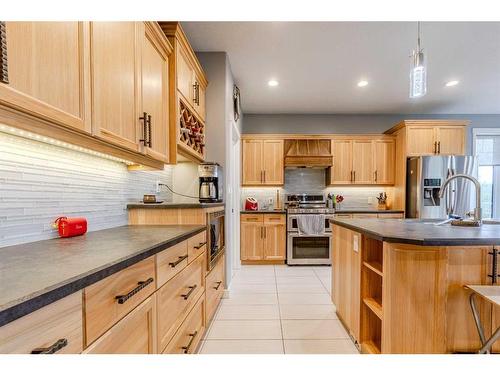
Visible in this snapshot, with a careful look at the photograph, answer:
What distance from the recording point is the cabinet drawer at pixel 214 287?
7.29 ft

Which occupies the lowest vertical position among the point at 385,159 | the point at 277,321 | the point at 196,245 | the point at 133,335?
the point at 277,321

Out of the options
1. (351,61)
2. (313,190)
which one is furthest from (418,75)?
(313,190)

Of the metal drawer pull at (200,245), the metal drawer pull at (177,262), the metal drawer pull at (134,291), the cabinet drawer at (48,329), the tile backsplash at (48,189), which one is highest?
the tile backsplash at (48,189)

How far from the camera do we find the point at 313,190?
5184 mm

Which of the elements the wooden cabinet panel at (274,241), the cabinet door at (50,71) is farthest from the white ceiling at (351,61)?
the wooden cabinet panel at (274,241)

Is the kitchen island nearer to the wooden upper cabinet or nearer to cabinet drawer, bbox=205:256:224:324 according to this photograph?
cabinet drawer, bbox=205:256:224:324

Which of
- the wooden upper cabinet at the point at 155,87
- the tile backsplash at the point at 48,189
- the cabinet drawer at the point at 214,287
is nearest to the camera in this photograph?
the tile backsplash at the point at 48,189

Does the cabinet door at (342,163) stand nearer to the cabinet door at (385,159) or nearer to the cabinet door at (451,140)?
the cabinet door at (385,159)

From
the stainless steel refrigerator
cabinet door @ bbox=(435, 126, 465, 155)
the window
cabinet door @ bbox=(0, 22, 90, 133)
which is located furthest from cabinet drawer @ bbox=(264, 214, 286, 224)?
the window

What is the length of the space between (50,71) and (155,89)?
3.19 feet

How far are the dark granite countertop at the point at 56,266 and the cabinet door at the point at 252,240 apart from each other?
3172 mm

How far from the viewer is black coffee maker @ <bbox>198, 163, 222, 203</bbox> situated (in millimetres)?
2691

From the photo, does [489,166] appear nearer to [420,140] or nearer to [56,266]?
[420,140]
